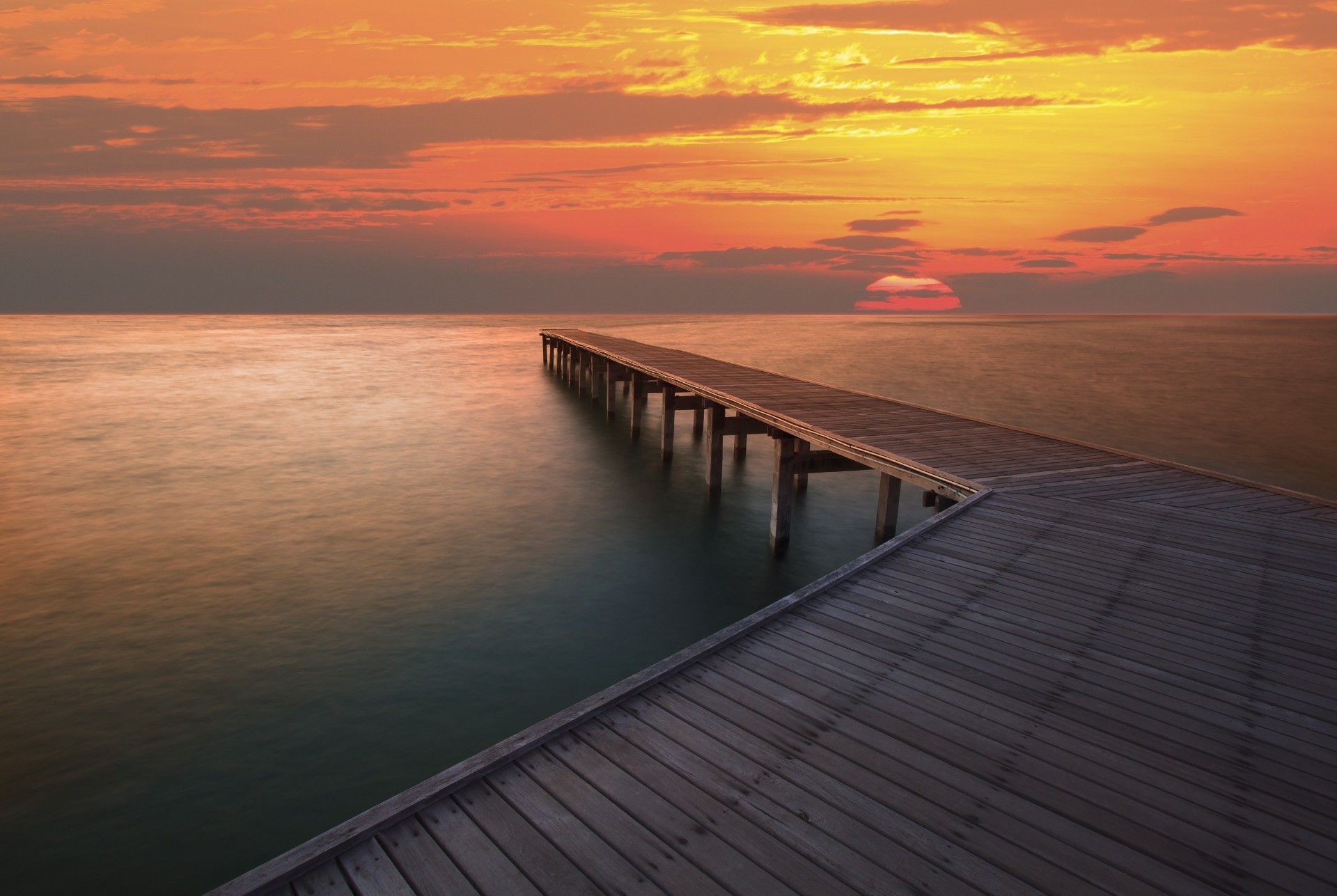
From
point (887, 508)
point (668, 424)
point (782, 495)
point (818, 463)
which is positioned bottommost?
point (887, 508)

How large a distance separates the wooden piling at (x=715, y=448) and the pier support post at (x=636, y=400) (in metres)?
4.83

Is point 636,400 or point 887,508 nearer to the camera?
point 887,508

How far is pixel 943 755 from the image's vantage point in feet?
9.78

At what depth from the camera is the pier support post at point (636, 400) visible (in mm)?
17062

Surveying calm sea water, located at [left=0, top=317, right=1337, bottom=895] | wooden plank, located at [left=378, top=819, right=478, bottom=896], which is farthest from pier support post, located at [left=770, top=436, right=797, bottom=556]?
wooden plank, located at [left=378, top=819, right=478, bottom=896]

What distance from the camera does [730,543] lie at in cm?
1073

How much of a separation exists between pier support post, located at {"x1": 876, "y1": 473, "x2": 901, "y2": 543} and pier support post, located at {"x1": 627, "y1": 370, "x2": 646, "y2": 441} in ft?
25.8

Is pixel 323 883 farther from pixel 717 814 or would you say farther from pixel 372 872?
pixel 717 814

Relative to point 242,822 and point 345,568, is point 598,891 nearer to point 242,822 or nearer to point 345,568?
point 242,822

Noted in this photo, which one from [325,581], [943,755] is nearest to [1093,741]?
[943,755]

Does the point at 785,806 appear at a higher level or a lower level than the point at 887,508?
higher

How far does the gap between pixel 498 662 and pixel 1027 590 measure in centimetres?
482

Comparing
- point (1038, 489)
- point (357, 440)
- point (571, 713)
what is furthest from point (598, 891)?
point (357, 440)

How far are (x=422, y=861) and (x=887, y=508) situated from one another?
342 inches
